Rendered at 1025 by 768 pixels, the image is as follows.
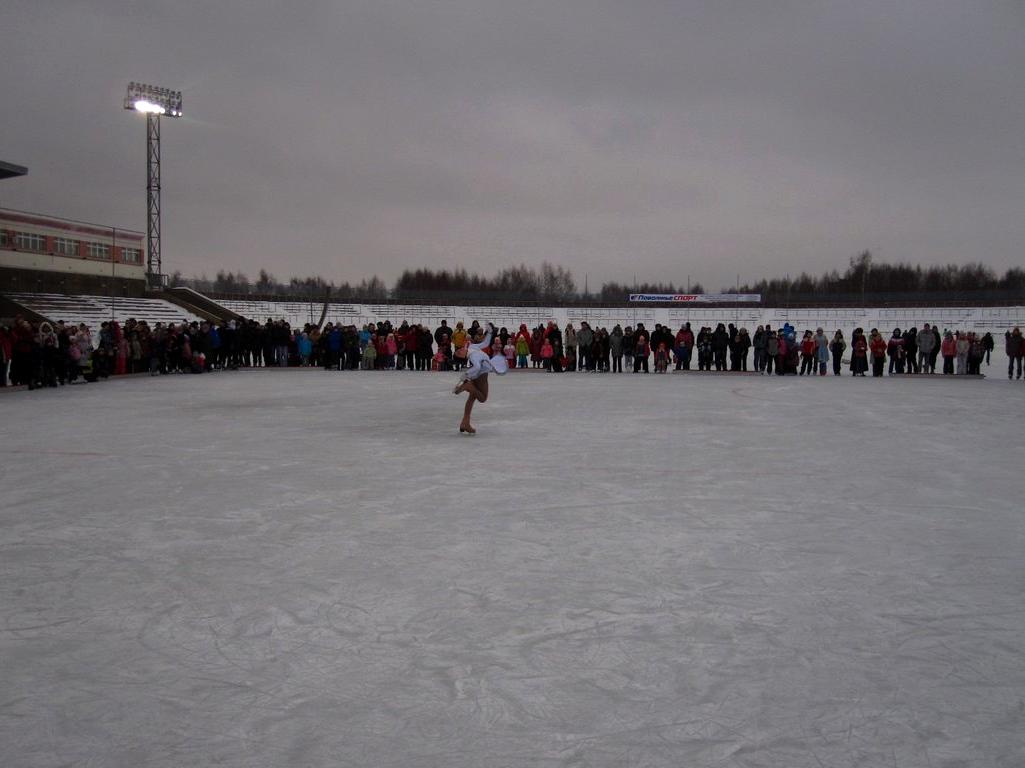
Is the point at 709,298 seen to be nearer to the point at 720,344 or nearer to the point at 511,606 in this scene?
the point at 720,344

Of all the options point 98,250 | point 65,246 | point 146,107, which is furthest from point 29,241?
point 146,107

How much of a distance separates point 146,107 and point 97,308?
12.3 m

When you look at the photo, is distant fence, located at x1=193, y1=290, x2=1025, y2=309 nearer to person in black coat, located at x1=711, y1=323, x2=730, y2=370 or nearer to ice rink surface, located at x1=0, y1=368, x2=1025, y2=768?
person in black coat, located at x1=711, y1=323, x2=730, y2=370

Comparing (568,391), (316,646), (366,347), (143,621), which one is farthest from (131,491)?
(366,347)

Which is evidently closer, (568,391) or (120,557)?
(120,557)

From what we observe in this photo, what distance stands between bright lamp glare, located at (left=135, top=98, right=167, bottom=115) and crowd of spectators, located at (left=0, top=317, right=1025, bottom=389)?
82.2 ft

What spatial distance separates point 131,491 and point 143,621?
3.14 meters

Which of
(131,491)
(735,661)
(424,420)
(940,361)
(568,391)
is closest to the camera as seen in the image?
(735,661)

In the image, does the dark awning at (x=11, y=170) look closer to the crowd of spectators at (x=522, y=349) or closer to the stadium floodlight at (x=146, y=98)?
the crowd of spectators at (x=522, y=349)

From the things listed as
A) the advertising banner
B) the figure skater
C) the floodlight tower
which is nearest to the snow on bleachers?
the floodlight tower

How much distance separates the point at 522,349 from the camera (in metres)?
24.1

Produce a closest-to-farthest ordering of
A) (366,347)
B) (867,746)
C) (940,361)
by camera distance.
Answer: (867,746)
(366,347)
(940,361)

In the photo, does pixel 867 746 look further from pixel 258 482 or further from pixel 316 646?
pixel 258 482

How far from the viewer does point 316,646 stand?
3.31 metres
